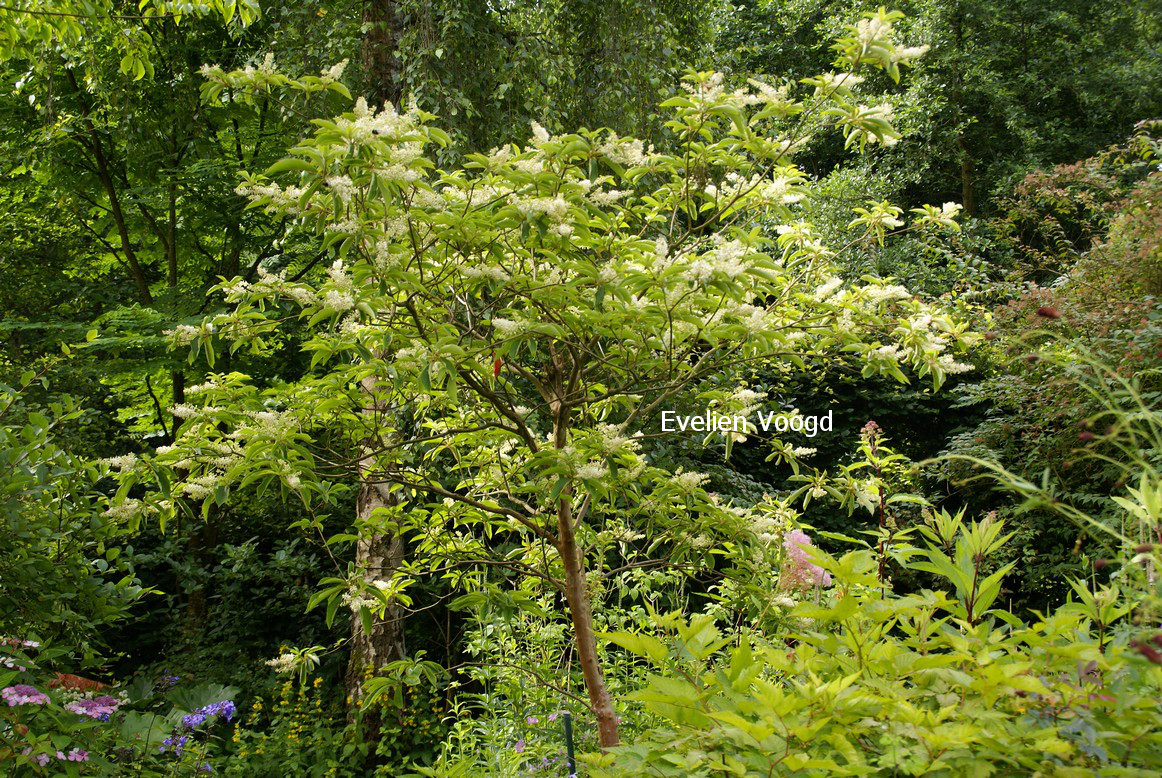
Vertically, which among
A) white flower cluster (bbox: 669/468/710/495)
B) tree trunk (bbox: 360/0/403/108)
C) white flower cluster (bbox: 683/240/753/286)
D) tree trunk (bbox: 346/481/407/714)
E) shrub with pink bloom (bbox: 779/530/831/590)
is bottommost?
tree trunk (bbox: 346/481/407/714)

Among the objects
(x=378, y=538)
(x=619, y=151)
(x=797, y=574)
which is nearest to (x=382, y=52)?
(x=378, y=538)

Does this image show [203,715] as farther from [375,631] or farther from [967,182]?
[967,182]

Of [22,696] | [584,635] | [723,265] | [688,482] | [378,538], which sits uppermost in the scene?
[723,265]

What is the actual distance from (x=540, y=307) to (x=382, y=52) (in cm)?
292

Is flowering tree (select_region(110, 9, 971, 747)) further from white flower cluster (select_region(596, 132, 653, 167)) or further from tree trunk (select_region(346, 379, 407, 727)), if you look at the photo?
tree trunk (select_region(346, 379, 407, 727))

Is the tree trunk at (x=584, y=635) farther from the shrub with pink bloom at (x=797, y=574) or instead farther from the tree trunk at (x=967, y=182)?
the tree trunk at (x=967, y=182)

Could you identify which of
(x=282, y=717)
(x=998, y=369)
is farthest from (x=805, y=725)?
(x=998, y=369)

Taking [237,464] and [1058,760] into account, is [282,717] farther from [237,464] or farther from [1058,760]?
[1058,760]

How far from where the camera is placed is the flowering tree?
1.67m

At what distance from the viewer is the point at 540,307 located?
1.92 m

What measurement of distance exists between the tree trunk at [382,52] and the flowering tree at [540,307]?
7.91 ft

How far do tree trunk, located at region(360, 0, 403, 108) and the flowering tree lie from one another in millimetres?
2412

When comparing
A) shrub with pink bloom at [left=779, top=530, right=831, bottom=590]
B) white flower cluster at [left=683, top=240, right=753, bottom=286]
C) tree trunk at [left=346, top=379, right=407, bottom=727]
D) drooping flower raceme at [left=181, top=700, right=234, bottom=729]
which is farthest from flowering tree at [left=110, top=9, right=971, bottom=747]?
tree trunk at [left=346, top=379, right=407, bottom=727]

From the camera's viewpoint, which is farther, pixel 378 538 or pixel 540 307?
pixel 378 538
